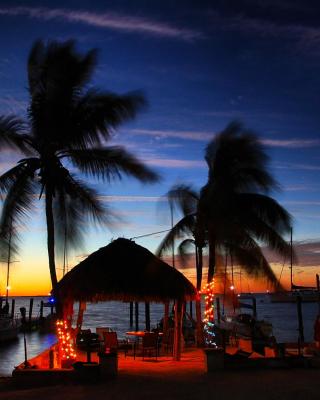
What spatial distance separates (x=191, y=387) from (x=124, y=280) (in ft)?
15.5

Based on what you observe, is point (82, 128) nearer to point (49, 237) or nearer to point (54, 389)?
point (49, 237)

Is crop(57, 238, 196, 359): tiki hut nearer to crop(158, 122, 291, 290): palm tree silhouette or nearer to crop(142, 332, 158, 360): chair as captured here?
crop(142, 332, 158, 360): chair

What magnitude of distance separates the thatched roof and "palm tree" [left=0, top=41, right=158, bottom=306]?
0.88 metres

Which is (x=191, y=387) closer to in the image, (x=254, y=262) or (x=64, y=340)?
(x=64, y=340)

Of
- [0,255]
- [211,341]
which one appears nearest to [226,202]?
[211,341]

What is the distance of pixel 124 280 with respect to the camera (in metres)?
15.9

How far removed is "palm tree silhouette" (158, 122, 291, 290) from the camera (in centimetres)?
2027

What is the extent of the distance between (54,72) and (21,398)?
9.19 m

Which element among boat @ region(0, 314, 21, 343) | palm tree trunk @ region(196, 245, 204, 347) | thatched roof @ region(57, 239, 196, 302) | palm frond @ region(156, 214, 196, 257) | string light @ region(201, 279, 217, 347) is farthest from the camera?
boat @ region(0, 314, 21, 343)

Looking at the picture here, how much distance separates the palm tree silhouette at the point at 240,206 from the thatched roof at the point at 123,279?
184 inches

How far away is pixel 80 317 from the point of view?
19.0 meters

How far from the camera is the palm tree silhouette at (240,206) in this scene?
66.5 feet

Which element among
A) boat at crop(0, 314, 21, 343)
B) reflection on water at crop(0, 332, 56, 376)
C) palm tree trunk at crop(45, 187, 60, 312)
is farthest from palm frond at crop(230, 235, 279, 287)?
boat at crop(0, 314, 21, 343)

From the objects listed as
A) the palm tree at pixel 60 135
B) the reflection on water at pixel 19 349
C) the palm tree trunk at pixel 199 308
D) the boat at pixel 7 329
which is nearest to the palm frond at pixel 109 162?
the palm tree at pixel 60 135
